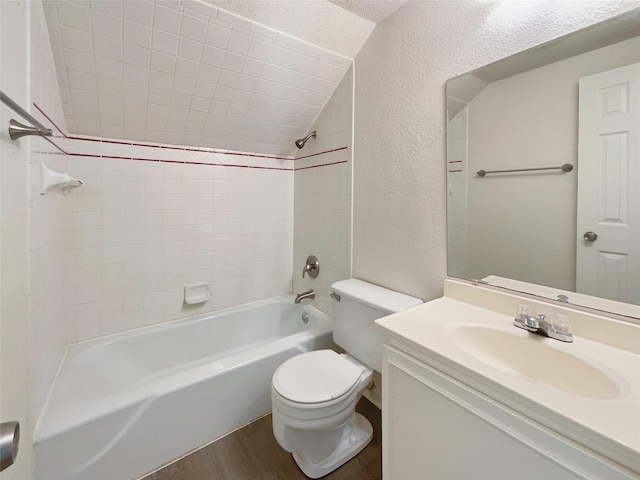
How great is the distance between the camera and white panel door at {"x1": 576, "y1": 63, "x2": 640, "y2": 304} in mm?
820

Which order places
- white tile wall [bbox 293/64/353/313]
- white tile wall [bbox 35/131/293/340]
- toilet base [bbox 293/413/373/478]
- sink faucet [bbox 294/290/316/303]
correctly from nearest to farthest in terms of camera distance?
toilet base [bbox 293/413/373/478]
white tile wall [bbox 35/131/293/340]
white tile wall [bbox 293/64/353/313]
sink faucet [bbox 294/290/316/303]

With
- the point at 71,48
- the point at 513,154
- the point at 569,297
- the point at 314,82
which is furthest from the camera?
the point at 314,82

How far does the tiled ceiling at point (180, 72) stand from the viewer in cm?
126

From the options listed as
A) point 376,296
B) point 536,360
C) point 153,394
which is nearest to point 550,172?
point 536,360

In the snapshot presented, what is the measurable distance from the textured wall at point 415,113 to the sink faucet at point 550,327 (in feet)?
1.38

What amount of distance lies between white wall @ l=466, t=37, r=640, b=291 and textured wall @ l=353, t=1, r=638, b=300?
0.43ft

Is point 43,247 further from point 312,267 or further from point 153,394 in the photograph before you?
point 312,267

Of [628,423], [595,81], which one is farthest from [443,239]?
[628,423]

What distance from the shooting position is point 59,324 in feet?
4.61

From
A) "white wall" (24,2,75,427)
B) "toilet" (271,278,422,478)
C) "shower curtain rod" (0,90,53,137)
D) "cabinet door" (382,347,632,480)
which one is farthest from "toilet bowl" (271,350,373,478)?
"shower curtain rod" (0,90,53,137)

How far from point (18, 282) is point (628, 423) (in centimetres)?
154

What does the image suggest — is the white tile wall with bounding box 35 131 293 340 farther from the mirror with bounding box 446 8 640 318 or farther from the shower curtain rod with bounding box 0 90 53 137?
the mirror with bounding box 446 8 640 318

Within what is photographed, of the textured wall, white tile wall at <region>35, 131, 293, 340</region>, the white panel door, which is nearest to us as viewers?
the white panel door

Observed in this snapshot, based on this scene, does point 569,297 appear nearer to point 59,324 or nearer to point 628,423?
point 628,423
